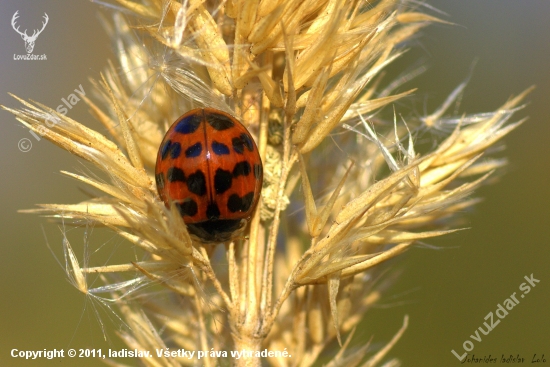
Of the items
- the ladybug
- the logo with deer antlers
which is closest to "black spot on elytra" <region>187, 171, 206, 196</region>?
the ladybug

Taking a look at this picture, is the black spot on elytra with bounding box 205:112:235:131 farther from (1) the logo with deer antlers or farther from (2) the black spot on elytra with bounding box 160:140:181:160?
(1) the logo with deer antlers

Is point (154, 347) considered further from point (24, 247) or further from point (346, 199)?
point (24, 247)

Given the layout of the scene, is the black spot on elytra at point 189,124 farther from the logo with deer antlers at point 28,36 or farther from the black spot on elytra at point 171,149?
the logo with deer antlers at point 28,36

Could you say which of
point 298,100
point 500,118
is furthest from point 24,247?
point 500,118

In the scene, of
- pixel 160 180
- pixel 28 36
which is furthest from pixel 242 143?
pixel 28 36

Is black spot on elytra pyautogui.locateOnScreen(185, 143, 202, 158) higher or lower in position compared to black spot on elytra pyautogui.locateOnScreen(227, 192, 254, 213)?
higher

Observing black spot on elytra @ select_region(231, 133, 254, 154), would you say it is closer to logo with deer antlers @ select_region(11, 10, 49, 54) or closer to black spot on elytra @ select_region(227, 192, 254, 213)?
black spot on elytra @ select_region(227, 192, 254, 213)

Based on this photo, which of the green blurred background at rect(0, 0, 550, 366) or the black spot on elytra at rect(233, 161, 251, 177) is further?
the green blurred background at rect(0, 0, 550, 366)
